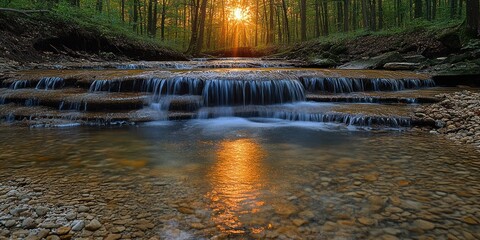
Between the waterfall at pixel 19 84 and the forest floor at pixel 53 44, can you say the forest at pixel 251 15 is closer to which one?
the forest floor at pixel 53 44

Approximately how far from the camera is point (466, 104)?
7441mm

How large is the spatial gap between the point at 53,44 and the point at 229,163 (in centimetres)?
1421

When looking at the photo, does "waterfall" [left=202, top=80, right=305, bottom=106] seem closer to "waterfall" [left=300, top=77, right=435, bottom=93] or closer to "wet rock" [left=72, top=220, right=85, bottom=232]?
"waterfall" [left=300, top=77, right=435, bottom=93]

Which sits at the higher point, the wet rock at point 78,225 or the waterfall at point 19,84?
the waterfall at point 19,84

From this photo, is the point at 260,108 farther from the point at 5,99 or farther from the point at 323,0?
the point at 323,0

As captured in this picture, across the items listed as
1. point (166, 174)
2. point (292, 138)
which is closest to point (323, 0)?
point (292, 138)

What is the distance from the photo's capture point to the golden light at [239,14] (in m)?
60.4

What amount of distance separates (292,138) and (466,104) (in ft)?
15.0

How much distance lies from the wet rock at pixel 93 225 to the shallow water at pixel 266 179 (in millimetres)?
145

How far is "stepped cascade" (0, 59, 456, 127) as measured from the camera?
24.3 feet

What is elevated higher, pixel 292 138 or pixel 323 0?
pixel 323 0

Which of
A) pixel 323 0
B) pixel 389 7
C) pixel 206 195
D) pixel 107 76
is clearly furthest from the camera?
pixel 389 7

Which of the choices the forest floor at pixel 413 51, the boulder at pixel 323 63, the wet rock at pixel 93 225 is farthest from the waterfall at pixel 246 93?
the boulder at pixel 323 63

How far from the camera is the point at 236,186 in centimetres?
351
